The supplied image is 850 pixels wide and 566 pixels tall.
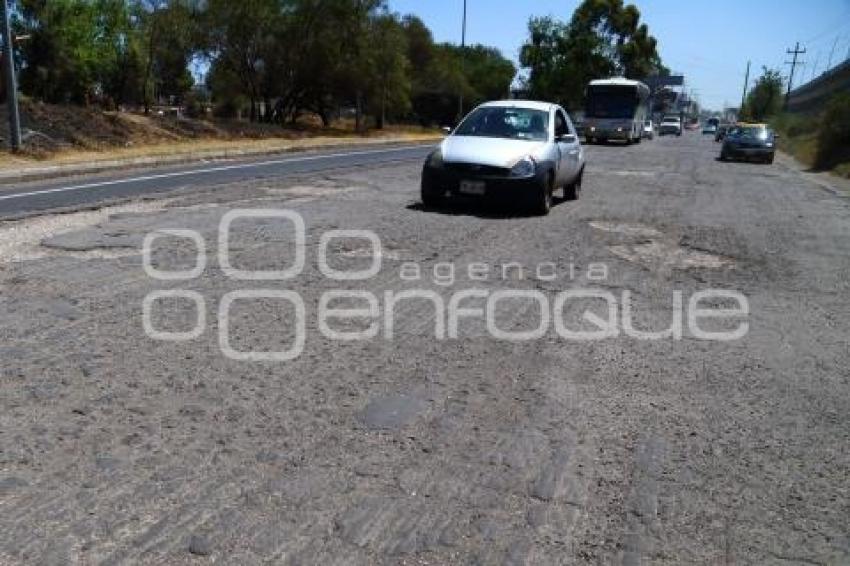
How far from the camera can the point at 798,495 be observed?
10.9 ft

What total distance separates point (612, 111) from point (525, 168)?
1221 inches

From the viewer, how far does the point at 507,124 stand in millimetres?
11578

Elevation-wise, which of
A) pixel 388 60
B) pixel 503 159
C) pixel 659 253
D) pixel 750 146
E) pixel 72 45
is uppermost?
pixel 388 60

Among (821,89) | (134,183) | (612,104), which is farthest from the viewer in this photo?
(821,89)

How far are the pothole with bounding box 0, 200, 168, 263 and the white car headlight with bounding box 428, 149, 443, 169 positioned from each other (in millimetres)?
3682

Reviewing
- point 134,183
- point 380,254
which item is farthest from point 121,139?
point 380,254

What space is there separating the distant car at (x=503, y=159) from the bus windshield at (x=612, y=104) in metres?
29.1

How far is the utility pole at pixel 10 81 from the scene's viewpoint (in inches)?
672

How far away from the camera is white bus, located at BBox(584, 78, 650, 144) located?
39094 millimetres

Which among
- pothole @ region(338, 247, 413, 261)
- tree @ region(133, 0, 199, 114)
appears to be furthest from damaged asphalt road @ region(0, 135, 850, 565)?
tree @ region(133, 0, 199, 114)

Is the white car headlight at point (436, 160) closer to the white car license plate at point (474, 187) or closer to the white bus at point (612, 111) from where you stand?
the white car license plate at point (474, 187)

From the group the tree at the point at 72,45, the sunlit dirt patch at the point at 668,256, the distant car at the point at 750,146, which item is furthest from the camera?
the distant car at the point at 750,146

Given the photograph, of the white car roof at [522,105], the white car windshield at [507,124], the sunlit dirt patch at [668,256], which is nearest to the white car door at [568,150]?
the white car roof at [522,105]

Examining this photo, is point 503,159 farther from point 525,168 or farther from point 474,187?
point 474,187
